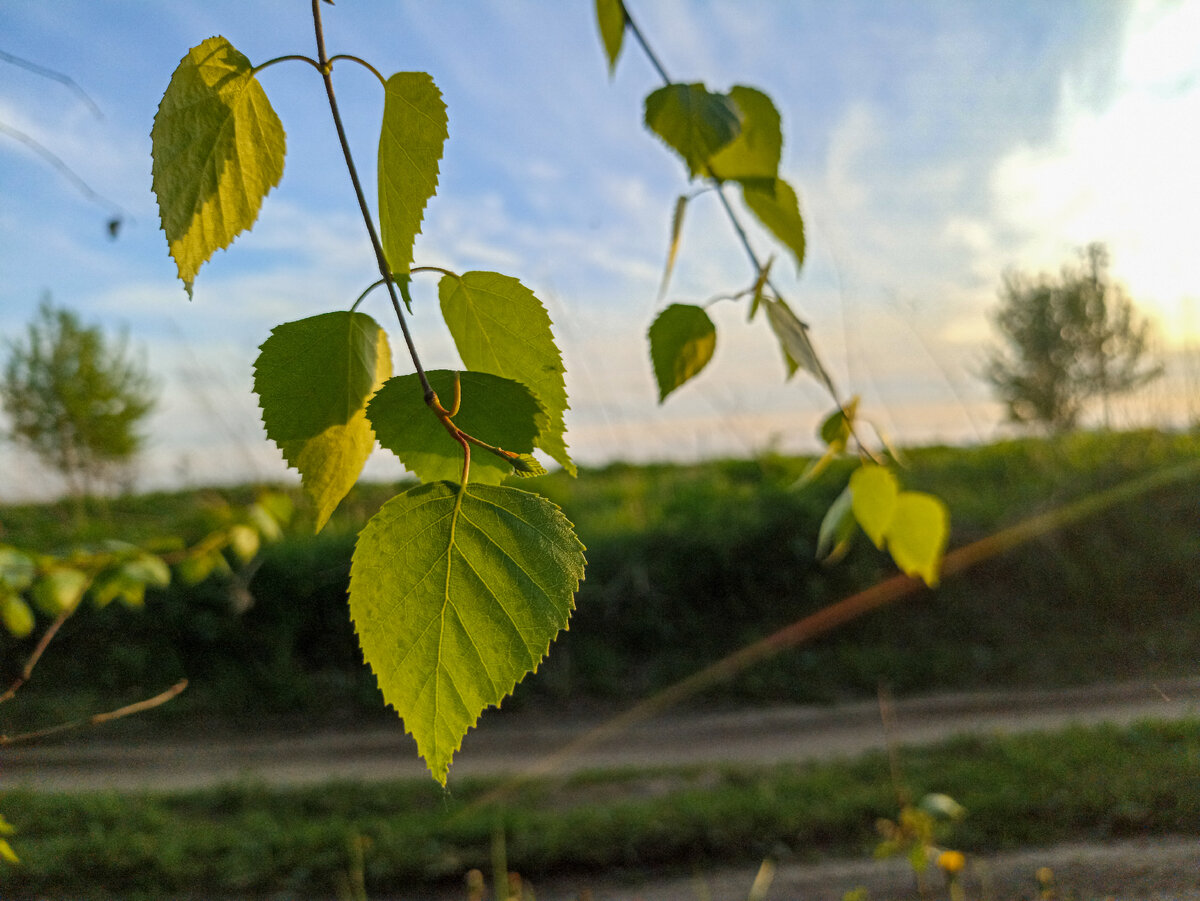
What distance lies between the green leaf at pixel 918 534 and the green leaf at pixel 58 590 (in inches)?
36.2

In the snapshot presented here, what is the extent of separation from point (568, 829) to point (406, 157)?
190 centimetres

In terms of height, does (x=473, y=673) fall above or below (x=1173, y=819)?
above

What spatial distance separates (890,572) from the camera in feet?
12.3

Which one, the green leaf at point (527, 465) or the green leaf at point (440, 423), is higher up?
the green leaf at point (440, 423)

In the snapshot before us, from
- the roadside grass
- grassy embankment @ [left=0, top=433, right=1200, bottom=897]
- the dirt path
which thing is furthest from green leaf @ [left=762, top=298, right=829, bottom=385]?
the dirt path

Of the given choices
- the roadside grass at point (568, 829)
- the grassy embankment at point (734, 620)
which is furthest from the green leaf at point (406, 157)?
the grassy embankment at point (734, 620)

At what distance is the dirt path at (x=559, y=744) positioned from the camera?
2.61m

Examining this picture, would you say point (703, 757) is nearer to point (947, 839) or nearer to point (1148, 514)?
point (947, 839)

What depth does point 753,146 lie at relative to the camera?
38 centimetres

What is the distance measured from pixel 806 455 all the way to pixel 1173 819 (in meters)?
4.48

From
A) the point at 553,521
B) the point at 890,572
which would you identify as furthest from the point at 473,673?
the point at 890,572

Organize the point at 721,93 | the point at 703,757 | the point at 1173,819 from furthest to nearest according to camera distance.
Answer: the point at 703,757
the point at 1173,819
the point at 721,93

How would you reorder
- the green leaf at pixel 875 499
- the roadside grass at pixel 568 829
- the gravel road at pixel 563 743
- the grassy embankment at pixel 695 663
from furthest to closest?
the gravel road at pixel 563 743 < the grassy embankment at pixel 695 663 < the roadside grass at pixel 568 829 < the green leaf at pixel 875 499

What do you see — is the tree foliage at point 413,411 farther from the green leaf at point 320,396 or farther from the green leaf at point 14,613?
the green leaf at point 14,613
